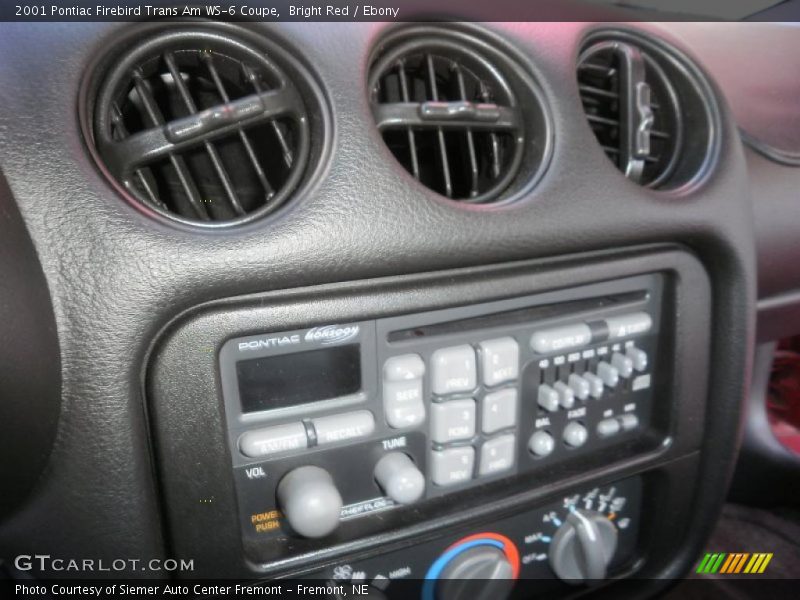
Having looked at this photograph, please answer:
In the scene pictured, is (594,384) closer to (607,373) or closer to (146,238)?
(607,373)

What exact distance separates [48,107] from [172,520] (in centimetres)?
31

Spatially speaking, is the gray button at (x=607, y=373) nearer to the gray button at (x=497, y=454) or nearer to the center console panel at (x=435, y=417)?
the center console panel at (x=435, y=417)

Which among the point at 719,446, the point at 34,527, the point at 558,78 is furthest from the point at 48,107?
the point at 719,446

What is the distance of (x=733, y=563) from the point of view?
95 centimetres

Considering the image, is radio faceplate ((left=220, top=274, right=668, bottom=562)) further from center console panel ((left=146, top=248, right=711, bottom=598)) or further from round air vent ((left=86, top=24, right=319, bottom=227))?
round air vent ((left=86, top=24, right=319, bottom=227))

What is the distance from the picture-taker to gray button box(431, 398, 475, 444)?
1.76ft

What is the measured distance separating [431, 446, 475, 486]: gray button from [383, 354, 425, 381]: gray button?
9 centimetres

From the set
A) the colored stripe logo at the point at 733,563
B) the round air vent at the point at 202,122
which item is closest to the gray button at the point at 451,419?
the round air vent at the point at 202,122

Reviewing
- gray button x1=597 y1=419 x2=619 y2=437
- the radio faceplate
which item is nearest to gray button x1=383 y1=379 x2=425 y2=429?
the radio faceplate

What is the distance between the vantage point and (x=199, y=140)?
0.43 metres

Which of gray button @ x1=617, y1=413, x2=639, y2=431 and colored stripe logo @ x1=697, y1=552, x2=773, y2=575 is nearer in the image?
gray button @ x1=617, y1=413, x2=639, y2=431

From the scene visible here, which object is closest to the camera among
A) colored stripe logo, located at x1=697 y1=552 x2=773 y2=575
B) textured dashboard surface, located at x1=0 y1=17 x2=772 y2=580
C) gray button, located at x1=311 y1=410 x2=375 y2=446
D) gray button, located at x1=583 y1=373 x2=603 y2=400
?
textured dashboard surface, located at x1=0 y1=17 x2=772 y2=580

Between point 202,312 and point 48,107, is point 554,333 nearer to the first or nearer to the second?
point 202,312

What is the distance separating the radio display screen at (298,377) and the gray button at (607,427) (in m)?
0.29
